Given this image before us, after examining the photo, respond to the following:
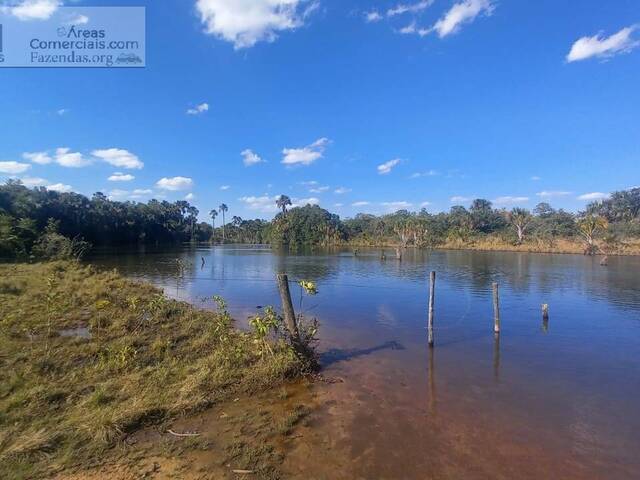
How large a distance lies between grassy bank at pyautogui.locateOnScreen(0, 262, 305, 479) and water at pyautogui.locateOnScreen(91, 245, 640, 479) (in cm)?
199

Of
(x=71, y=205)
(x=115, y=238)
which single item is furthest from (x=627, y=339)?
(x=115, y=238)

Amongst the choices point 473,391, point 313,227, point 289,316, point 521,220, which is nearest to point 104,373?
point 289,316

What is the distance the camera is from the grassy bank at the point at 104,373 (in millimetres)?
4680

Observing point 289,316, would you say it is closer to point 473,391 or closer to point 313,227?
point 473,391

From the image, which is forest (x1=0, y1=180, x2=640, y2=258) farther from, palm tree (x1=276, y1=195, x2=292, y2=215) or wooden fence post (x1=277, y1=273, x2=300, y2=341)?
wooden fence post (x1=277, y1=273, x2=300, y2=341)

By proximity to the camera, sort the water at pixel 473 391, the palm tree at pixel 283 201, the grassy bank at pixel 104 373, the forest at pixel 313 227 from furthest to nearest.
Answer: the palm tree at pixel 283 201 < the forest at pixel 313 227 < the water at pixel 473 391 < the grassy bank at pixel 104 373

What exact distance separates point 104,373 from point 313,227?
84406 millimetres

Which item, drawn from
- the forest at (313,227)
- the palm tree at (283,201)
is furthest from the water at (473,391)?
the palm tree at (283,201)

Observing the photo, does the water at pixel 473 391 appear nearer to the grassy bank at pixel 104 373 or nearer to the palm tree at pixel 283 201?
the grassy bank at pixel 104 373

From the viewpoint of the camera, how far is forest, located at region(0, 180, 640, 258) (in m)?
40.9

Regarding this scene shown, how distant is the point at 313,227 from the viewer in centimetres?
9112

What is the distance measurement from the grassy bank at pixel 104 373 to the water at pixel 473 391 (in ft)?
6.52

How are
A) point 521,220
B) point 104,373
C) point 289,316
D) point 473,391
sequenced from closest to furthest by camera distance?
point 104,373
point 473,391
point 289,316
point 521,220

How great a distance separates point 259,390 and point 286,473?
2391mm
